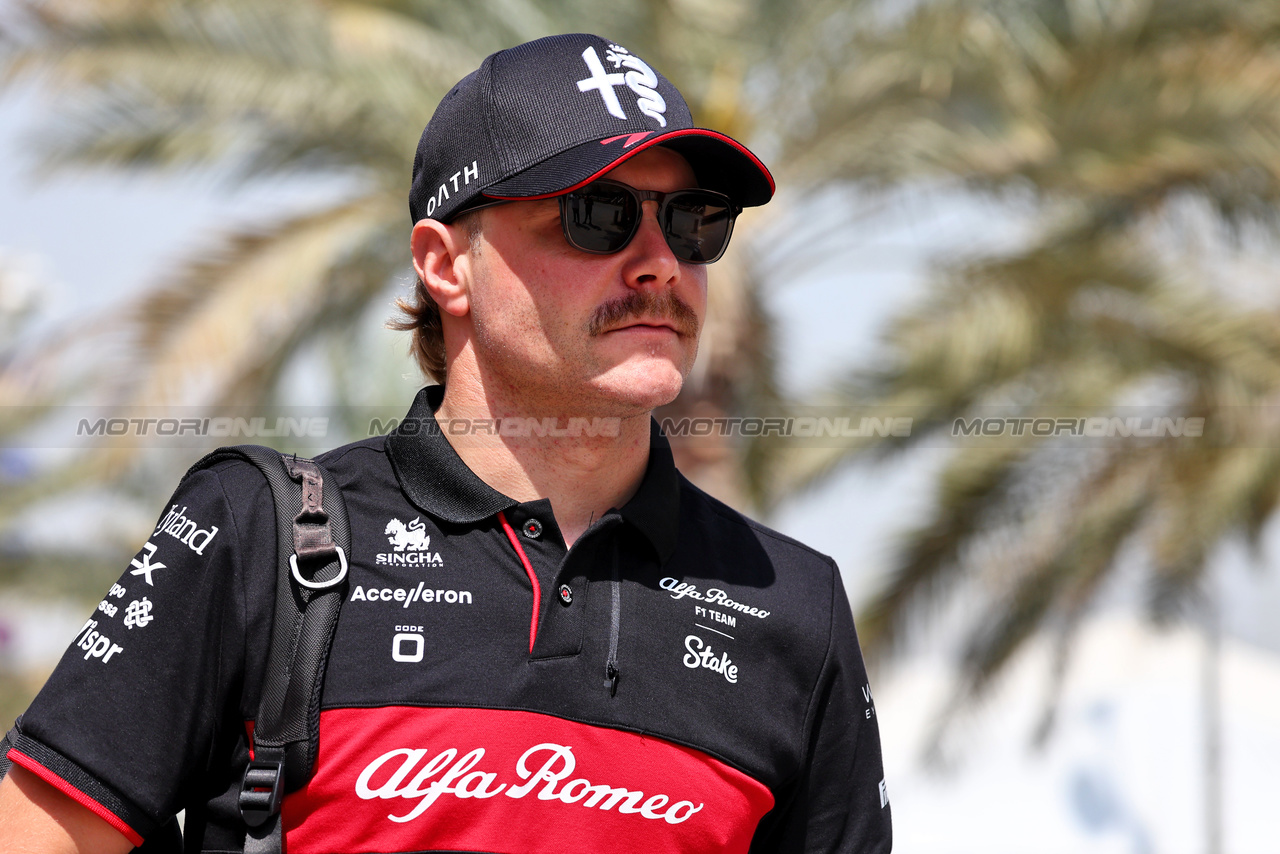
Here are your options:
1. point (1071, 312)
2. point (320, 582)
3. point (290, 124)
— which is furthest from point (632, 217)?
point (1071, 312)

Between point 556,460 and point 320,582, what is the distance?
19.5 inches

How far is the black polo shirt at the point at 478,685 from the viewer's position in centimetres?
183

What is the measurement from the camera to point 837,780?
2.23m

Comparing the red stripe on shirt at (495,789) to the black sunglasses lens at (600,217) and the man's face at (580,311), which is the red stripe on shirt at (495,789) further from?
the black sunglasses lens at (600,217)

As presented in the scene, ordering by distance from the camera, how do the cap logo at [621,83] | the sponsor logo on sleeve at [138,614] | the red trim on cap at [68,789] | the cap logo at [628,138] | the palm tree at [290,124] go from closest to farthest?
the red trim on cap at [68,789] < the sponsor logo on sleeve at [138,614] < the cap logo at [628,138] < the cap logo at [621,83] < the palm tree at [290,124]

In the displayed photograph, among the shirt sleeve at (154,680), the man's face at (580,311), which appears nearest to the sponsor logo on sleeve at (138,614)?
the shirt sleeve at (154,680)


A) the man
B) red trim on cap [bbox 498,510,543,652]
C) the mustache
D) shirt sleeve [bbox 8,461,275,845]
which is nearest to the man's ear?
the man

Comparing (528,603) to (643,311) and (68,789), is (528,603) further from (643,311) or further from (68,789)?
(68,789)

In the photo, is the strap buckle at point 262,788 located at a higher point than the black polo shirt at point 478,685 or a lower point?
lower

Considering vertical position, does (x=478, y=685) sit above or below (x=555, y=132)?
below

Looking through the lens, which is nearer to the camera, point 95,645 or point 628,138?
point 95,645

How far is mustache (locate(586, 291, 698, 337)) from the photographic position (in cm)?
216

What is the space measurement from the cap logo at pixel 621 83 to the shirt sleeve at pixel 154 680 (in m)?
0.92

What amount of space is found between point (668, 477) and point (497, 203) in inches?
22.8
